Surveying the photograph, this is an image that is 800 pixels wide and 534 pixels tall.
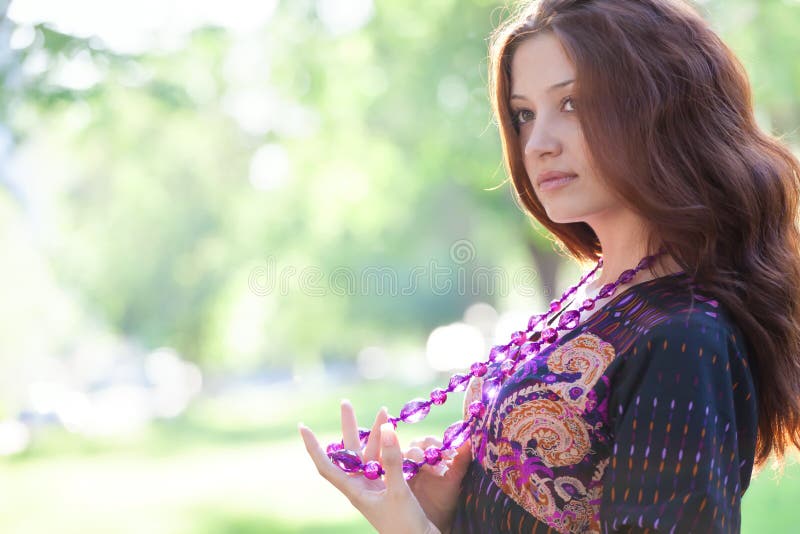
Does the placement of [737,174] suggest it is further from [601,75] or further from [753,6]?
[753,6]

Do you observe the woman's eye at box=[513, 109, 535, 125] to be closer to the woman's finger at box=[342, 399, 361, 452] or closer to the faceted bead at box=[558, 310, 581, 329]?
the faceted bead at box=[558, 310, 581, 329]

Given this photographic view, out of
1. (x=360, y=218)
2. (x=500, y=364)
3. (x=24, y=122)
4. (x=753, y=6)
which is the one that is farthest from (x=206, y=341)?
(x=500, y=364)

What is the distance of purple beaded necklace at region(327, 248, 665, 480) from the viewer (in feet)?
5.29

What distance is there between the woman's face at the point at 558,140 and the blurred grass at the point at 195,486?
5.34 meters

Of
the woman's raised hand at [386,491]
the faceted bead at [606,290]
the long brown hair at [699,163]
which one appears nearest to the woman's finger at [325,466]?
the woman's raised hand at [386,491]

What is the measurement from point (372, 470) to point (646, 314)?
58 centimetres

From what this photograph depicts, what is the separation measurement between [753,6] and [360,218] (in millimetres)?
6434

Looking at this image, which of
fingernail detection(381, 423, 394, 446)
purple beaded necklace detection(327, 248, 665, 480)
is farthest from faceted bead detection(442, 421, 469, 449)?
fingernail detection(381, 423, 394, 446)

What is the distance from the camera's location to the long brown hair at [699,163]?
1.44m

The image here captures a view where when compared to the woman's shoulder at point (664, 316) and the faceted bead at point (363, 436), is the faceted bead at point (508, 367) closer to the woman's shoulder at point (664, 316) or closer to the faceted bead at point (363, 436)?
the woman's shoulder at point (664, 316)

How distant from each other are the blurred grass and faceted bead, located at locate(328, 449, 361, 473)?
5362 millimetres

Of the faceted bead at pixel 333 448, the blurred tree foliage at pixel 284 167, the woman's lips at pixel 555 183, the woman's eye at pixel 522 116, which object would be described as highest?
the blurred tree foliage at pixel 284 167

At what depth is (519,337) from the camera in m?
1.80

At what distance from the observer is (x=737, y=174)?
1459 mm
